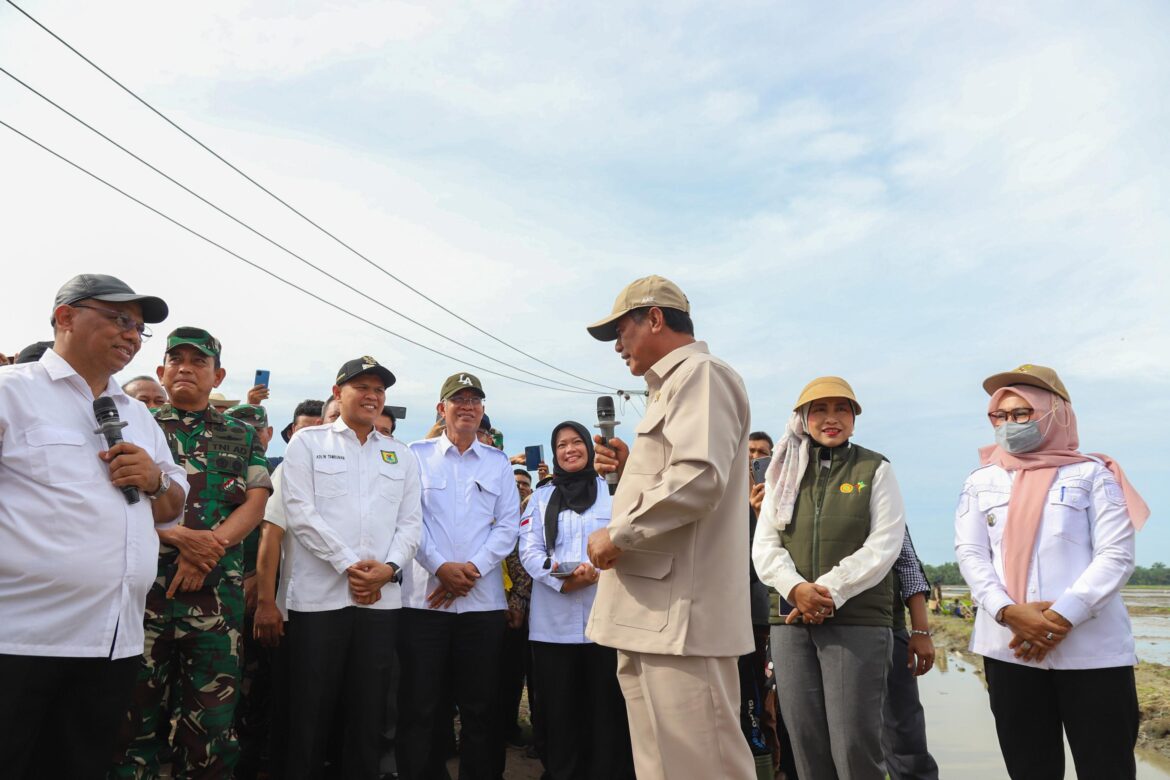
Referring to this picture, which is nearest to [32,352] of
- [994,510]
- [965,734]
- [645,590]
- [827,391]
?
[645,590]

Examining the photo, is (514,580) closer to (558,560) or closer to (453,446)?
(558,560)

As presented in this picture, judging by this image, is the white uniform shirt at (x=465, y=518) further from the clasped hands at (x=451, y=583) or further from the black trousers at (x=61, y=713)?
the black trousers at (x=61, y=713)

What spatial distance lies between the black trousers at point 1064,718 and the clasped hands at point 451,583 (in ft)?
9.07

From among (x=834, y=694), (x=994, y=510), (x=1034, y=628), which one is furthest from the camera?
(x=994, y=510)

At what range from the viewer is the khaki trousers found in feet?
8.82

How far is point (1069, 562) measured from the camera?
3.64 meters

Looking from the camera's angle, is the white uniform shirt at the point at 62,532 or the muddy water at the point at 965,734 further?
the muddy water at the point at 965,734

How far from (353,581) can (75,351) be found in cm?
180

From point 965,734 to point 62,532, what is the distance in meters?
7.56

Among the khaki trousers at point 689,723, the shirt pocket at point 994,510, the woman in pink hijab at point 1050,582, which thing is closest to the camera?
the khaki trousers at point 689,723

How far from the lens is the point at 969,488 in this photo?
163 inches

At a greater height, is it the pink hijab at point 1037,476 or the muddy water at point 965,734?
the pink hijab at point 1037,476

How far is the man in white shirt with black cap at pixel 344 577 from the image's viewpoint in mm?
4094

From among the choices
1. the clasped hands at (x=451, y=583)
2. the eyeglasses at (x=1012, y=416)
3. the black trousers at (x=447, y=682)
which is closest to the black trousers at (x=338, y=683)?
the black trousers at (x=447, y=682)
